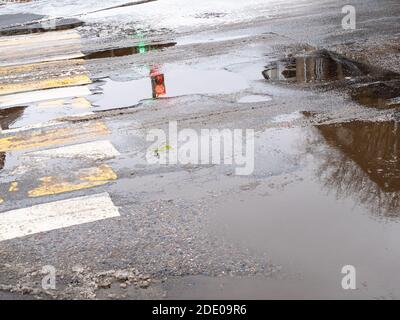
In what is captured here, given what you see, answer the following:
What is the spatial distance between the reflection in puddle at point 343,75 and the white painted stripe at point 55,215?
166 inches

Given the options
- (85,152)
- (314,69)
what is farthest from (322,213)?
(314,69)

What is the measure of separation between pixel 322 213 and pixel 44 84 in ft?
21.9

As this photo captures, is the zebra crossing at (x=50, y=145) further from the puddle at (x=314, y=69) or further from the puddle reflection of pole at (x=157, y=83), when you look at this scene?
the puddle at (x=314, y=69)

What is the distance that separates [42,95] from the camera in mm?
9523

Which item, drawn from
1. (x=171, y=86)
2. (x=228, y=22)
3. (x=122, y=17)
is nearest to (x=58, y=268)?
(x=171, y=86)

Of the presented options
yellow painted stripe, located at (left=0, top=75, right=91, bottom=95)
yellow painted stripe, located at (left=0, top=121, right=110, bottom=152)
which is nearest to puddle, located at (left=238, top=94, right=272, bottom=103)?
yellow painted stripe, located at (left=0, top=121, right=110, bottom=152)

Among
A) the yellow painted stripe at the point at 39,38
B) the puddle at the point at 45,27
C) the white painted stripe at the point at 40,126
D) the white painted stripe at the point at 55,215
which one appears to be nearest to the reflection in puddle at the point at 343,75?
the white painted stripe at the point at 40,126

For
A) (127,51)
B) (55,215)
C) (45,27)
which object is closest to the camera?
(55,215)

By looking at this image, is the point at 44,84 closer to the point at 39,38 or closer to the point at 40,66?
the point at 40,66

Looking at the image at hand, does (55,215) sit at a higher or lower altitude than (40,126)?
lower

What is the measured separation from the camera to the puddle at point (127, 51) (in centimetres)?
1187

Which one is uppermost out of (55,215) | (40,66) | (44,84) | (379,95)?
(40,66)
